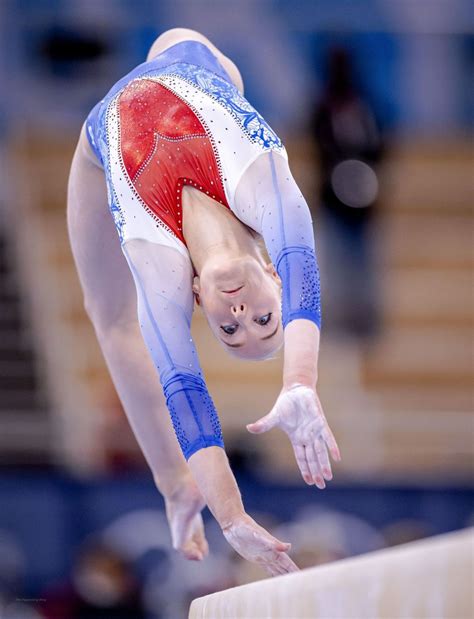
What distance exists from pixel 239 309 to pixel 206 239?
24 centimetres

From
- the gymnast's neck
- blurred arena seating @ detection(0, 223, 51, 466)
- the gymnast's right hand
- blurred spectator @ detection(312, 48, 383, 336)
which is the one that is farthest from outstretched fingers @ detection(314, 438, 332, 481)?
blurred arena seating @ detection(0, 223, 51, 466)

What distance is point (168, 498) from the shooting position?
3826mm

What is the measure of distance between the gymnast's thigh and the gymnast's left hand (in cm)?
123

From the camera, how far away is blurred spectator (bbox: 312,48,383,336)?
7727 millimetres

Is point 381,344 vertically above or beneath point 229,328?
beneath

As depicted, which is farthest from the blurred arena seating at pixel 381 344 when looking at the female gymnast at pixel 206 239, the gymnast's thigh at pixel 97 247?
the female gymnast at pixel 206 239

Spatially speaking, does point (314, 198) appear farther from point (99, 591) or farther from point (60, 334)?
point (99, 591)

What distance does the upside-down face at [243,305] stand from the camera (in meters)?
3.00

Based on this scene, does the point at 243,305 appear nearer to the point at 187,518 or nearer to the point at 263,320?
the point at 263,320

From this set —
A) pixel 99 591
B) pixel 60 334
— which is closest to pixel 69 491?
pixel 99 591

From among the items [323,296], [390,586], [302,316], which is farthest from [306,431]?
[323,296]

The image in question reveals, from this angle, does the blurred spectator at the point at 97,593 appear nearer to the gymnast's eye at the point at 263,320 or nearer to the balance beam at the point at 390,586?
the gymnast's eye at the point at 263,320

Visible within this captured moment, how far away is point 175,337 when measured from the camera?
10.0ft

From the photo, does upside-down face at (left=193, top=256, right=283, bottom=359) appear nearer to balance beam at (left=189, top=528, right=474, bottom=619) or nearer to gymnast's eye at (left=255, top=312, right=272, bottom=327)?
gymnast's eye at (left=255, top=312, right=272, bottom=327)
